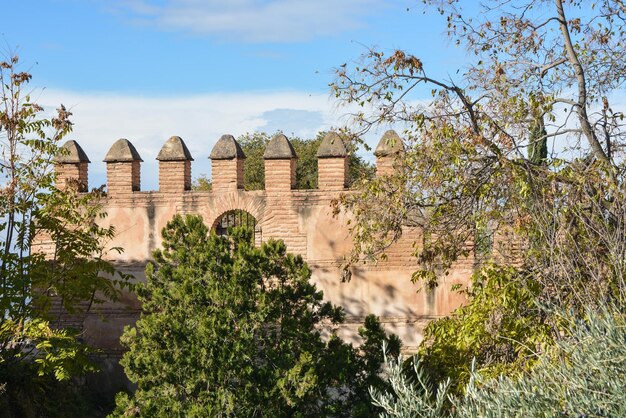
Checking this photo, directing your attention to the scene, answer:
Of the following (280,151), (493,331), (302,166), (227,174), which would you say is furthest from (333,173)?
(302,166)

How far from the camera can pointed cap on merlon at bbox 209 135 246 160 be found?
13688 mm

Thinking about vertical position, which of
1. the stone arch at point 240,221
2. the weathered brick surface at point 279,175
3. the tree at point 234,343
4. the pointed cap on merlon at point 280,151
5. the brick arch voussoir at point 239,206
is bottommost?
the tree at point 234,343

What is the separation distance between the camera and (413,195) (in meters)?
10.8

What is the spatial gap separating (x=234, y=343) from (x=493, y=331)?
2.71 meters

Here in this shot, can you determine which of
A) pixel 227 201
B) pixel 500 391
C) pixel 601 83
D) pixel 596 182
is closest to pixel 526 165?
pixel 596 182

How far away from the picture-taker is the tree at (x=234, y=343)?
9.62 m

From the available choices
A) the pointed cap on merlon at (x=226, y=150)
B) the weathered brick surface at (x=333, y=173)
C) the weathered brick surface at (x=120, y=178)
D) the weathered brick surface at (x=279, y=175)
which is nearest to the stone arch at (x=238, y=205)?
the weathered brick surface at (x=279, y=175)

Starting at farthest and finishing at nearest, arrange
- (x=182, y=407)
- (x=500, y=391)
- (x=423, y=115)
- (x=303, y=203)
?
(x=303, y=203) < (x=423, y=115) < (x=182, y=407) < (x=500, y=391)

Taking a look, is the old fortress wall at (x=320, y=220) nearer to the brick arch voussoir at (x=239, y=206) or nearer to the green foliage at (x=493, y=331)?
the brick arch voussoir at (x=239, y=206)

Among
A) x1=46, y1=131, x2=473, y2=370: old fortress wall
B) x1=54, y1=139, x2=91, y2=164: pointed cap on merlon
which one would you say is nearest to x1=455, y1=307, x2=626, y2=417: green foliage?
x1=46, y1=131, x2=473, y2=370: old fortress wall

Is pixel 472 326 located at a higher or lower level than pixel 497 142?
lower

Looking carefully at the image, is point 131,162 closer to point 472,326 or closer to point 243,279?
point 243,279

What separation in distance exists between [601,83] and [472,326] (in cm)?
396

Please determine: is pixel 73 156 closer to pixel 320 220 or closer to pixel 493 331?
pixel 320 220
